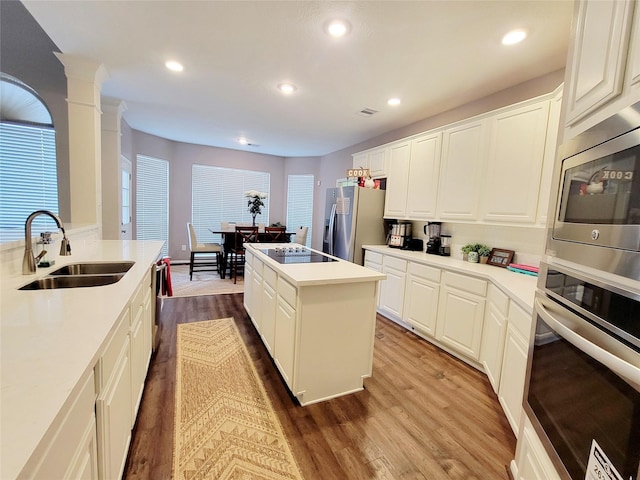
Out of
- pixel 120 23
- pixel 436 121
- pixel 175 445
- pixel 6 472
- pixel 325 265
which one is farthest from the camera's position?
pixel 436 121

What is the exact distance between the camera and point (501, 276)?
89.6 inches

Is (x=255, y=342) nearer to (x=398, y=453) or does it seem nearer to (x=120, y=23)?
(x=398, y=453)

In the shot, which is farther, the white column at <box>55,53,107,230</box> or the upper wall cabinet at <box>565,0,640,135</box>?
the white column at <box>55,53,107,230</box>

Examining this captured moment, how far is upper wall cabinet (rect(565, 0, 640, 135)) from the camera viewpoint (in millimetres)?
787

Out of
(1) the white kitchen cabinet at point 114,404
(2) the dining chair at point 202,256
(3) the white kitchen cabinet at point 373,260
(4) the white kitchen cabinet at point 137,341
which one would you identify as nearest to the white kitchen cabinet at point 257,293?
(4) the white kitchen cabinet at point 137,341

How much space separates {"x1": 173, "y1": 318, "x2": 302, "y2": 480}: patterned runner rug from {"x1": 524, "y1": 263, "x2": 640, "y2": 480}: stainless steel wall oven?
1165mm

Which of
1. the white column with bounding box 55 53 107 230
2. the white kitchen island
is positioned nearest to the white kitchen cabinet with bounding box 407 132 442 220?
the white kitchen island

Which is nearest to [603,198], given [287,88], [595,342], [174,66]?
[595,342]

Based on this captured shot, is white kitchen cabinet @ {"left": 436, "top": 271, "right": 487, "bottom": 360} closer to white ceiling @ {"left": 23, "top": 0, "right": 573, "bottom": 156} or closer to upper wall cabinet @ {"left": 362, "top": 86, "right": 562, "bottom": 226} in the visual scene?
upper wall cabinet @ {"left": 362, "top": 86, "right": 562, "bottom": 226}

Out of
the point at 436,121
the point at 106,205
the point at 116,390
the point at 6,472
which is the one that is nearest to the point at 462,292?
the point at 436,121

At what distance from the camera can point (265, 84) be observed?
2871mm

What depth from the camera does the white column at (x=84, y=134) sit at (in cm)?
268

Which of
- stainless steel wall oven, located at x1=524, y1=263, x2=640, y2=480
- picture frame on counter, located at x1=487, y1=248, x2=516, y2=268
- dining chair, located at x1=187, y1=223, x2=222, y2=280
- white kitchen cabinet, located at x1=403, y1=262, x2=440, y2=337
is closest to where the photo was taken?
stainless steel wall oven, located at x1=524, y1=263, x2=640, y2=480

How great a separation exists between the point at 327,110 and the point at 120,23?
2.16m
